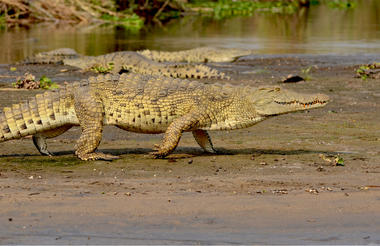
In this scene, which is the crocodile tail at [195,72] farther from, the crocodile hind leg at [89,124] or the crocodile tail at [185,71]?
the crocodile hind leg at [89,124]

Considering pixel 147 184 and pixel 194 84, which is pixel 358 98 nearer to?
pixel 194 84

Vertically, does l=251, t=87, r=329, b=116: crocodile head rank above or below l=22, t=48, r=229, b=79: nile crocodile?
above

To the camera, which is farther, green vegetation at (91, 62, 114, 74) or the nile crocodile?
green vegetation at (91, 62, 114, 74)

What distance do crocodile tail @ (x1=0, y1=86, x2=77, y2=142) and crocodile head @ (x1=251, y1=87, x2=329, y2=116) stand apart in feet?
5.53

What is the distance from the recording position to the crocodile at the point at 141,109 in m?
6.87

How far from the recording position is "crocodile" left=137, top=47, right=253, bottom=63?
16.5 meters

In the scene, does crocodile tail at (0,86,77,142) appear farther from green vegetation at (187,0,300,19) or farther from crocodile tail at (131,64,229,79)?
green vegetation at (187,0,300,19)

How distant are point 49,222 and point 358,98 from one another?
646 cm

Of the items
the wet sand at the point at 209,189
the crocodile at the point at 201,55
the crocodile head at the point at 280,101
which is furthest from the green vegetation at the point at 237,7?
the crocodile head at the point at 280,101

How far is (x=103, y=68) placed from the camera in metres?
14.4

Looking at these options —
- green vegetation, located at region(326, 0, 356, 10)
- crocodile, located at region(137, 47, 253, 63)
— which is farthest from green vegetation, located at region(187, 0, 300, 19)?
crocodile, located at region(137, 47, 253, 63)

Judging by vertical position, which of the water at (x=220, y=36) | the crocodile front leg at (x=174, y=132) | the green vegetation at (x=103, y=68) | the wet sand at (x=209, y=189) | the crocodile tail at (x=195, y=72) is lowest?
the water at (x=220, y=36)

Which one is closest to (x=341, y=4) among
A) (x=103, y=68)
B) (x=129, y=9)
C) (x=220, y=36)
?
(x=129, y=9)

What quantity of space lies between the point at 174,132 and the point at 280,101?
1000mm
